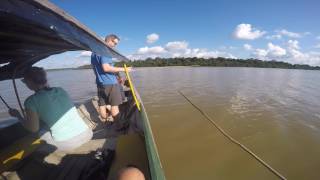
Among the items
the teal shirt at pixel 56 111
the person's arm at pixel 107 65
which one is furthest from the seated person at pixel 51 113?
the person's arm at pixel 107 65

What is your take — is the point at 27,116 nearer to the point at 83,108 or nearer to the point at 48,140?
the point at 48,140

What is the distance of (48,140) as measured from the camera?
3080mm

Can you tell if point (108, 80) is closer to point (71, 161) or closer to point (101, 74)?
point (101, 74)

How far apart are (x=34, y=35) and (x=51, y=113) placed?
0.85 meters

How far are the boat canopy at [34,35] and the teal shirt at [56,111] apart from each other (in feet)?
2.04

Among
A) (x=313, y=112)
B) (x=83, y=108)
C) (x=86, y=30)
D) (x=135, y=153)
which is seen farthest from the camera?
(x=313, y=112)

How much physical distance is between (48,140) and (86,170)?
0.62 m

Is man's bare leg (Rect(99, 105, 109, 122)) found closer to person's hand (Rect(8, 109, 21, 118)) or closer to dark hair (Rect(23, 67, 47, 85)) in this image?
person's hand (Rect(8, 109, 21, 118))

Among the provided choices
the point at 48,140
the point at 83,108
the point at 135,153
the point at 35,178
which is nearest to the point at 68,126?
the point at 48,140

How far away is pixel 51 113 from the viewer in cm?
278

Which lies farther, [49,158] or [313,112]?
[313,112]

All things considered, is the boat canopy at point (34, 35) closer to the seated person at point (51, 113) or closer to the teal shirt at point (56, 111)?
the seated person at point (51, 113)

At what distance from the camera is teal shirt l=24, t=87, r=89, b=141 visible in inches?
106

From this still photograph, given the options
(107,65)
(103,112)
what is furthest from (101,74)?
(103,112)
